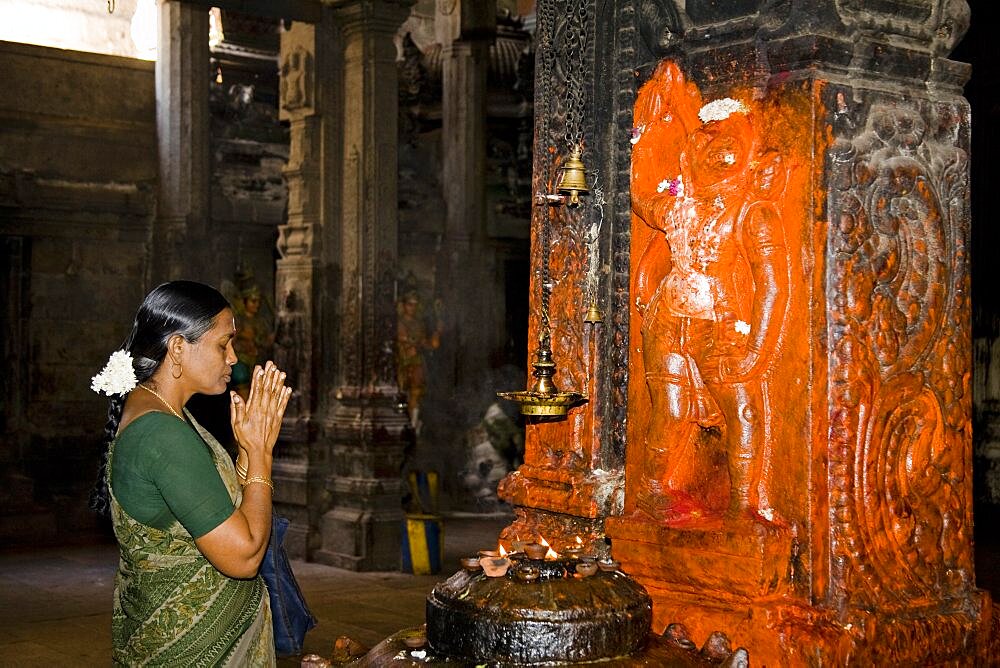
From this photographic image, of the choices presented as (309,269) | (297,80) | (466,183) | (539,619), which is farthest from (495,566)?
(466,183)

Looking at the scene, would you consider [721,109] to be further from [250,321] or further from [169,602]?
[250,321]

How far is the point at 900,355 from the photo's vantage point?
3.68 meters

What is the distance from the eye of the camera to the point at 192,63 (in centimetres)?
1266

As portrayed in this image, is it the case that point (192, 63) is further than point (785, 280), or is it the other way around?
point (192, 63)

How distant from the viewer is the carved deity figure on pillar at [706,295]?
3.67m

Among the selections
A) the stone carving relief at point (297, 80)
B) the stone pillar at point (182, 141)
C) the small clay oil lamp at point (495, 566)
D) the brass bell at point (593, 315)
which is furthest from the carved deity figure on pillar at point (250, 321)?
the small clay oil lamp at point (495, 566)

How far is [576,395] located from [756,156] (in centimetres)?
114

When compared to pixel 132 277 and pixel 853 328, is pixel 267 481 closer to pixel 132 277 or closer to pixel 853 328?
pixel 853 328

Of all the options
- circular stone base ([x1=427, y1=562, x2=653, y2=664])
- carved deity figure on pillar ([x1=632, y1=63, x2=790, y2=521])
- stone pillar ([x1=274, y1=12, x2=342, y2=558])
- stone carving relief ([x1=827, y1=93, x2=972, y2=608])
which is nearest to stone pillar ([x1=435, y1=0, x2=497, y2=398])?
stone pillar ([x1=274, y1=12, x2=342, y2=558])

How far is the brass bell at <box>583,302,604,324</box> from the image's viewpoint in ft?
14.4

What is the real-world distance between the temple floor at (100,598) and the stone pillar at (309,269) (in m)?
0.66

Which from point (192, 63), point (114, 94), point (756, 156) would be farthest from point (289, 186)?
point (756, 156)

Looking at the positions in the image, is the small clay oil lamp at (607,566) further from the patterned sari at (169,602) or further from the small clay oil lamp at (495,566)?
the patterned sari at (169,602)

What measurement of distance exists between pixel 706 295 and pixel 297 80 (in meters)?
7.91
